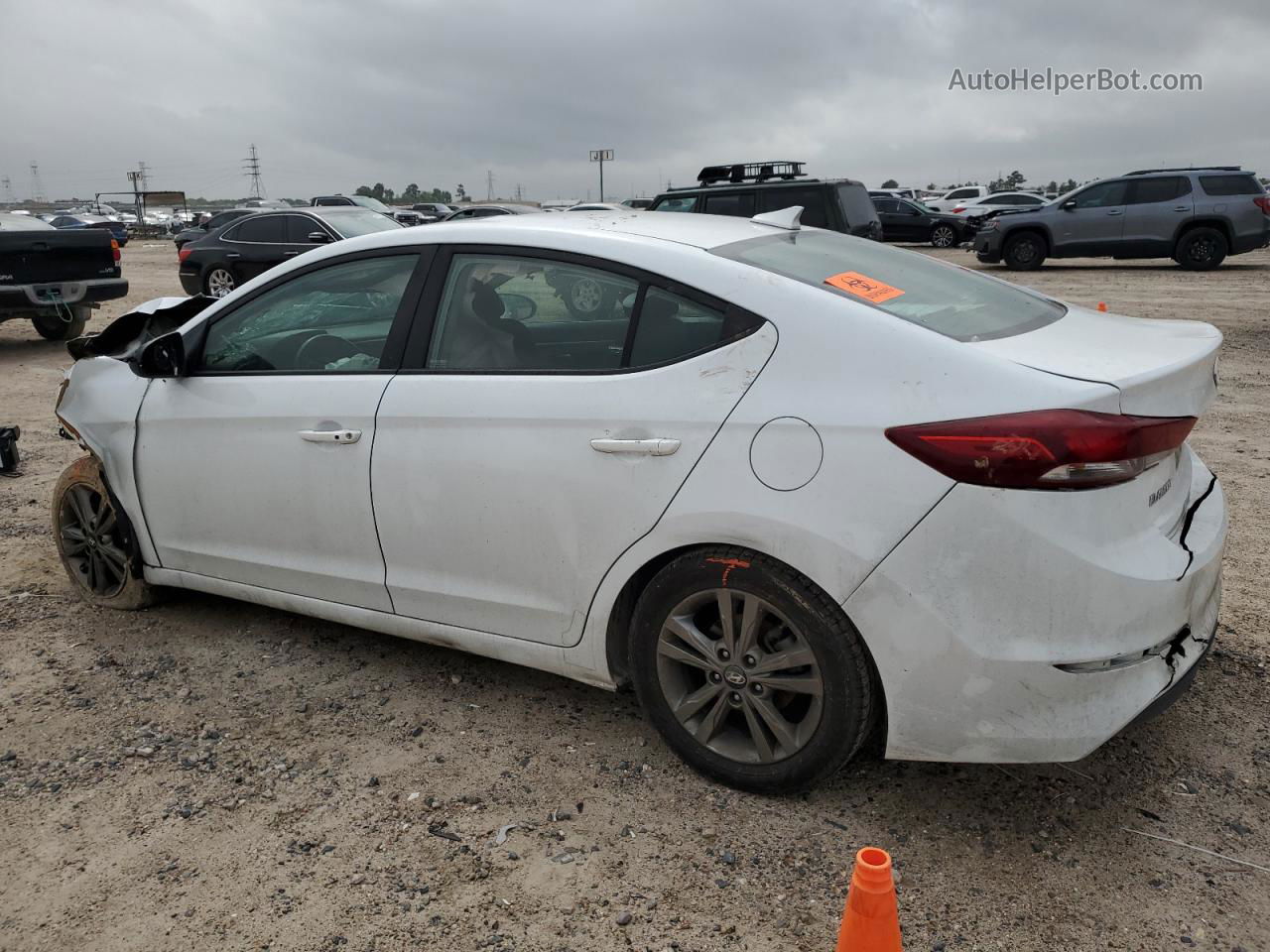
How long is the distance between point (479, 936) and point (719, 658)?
92 centimetres

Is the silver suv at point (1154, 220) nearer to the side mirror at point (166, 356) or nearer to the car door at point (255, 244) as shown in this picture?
the car door at point (255, 244)

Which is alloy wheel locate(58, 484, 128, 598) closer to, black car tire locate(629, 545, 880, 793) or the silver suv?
black car tire locate(629, 545, 880, 793)

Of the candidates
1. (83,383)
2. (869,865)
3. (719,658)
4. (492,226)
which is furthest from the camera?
(83,383)

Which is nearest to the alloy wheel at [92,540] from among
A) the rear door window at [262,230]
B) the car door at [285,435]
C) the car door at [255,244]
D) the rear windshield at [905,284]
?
the car door at [285,435]

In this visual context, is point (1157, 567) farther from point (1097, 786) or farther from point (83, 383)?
point (83, 383)

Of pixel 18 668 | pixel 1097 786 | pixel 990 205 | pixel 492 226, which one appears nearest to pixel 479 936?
pixel 1097 786

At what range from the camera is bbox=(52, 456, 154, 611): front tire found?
414 centimetres

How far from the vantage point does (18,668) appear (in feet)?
12.6

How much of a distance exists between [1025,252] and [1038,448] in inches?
748

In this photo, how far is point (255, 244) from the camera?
15.2 meters

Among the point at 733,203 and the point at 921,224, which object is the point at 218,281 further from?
the point at 921,224

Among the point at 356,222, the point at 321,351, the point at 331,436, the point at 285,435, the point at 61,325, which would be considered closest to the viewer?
the point at 331,436

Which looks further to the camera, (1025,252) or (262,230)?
(1025,252)

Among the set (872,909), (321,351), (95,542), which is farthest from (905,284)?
(95,542)
